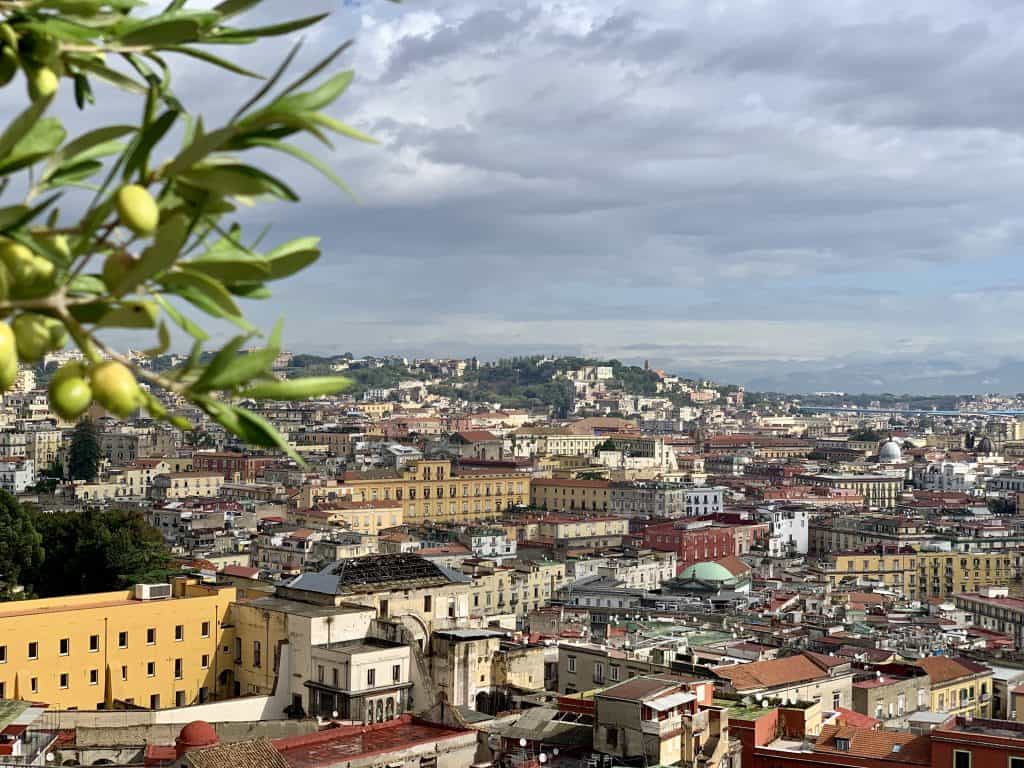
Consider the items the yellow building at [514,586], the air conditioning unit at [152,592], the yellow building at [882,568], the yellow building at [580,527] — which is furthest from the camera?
the yellow building at [580,527]

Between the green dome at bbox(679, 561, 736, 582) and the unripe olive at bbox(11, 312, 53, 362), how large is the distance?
152ft

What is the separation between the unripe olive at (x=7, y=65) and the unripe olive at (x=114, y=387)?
0.42 m

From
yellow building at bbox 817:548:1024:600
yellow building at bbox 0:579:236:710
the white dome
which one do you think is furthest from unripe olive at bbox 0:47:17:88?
the white dome

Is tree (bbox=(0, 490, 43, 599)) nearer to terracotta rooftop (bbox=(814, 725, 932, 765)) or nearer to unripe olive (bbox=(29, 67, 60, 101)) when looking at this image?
terracotta rooftop (bbox=(814, 725, 932, 765))

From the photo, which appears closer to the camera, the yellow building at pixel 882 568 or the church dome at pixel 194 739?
the church dome at pixel 194 739

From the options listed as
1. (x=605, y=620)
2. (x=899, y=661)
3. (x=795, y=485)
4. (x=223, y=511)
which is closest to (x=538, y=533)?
(x=223, y=511)

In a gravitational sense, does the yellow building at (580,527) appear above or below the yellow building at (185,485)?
below

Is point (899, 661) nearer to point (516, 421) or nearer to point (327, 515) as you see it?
point (327, 515)

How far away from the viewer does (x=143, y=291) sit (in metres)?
1.66

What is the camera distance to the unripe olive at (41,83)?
1.76m

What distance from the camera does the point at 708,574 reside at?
47.4m

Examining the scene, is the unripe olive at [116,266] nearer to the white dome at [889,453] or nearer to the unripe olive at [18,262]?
the unripe olive at [18,262]

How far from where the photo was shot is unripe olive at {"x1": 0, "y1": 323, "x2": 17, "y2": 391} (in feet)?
5.17

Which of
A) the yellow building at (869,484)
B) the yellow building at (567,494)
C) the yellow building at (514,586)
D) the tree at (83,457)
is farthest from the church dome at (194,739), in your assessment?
the yellow building at (869,484)
